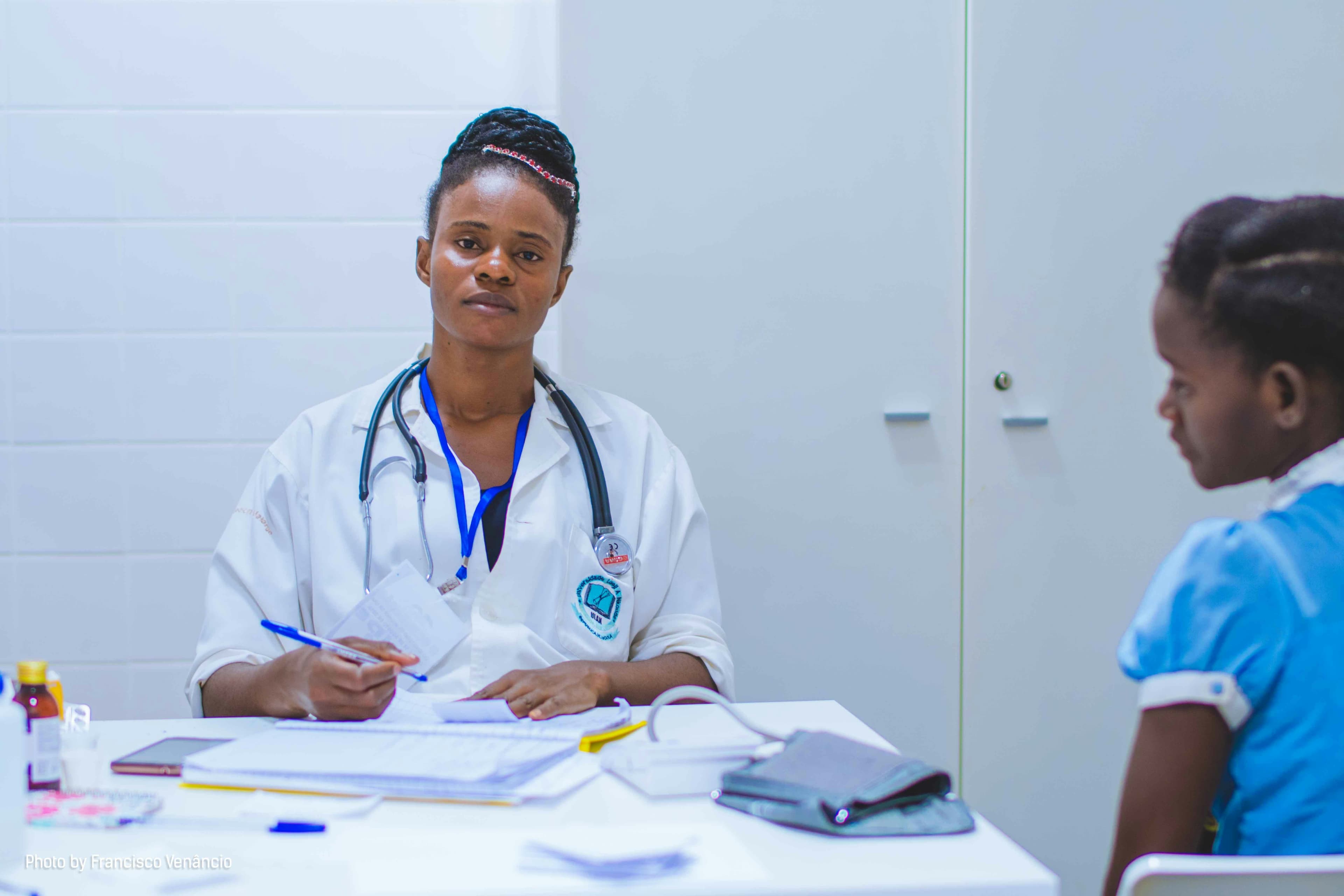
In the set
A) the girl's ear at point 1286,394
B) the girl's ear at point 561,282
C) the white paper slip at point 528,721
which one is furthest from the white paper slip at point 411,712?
the girl's ear at point 1286,394

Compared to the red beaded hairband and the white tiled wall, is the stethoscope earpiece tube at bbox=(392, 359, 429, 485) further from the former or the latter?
the white tiled wall

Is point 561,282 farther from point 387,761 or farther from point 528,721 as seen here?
point 387,761

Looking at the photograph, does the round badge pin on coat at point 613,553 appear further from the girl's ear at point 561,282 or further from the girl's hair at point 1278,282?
the girl's hair at point 1278,282

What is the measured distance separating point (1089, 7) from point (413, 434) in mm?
1477

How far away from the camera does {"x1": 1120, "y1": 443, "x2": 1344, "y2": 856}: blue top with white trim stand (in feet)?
2.92

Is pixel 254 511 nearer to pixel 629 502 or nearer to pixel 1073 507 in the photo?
pixel 629 502

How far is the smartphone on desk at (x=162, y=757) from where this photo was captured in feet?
3.58

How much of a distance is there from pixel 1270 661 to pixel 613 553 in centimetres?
92

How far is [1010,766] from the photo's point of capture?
6.63 ft

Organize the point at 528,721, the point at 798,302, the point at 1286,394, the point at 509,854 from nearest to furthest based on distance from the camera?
the point at 509,854
the point at 1286,394
the point at 528,721
the point at 798,302

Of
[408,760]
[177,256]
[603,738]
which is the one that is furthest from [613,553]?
[177,256]

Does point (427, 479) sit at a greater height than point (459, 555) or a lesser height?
greater

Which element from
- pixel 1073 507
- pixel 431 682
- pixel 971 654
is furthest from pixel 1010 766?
pixel 431 682

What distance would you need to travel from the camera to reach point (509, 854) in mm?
872
